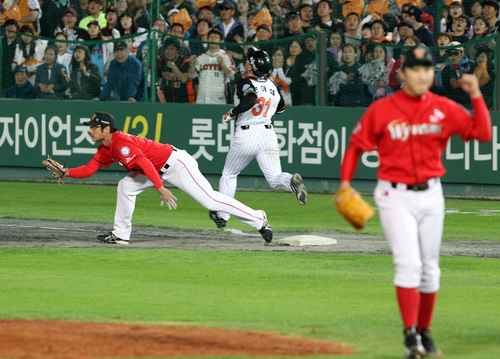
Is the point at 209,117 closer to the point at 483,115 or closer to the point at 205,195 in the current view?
the point at 205,195

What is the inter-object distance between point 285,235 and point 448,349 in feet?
20.1

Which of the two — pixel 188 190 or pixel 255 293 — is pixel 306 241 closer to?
pixel 188 190

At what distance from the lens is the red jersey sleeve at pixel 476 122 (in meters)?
5.30

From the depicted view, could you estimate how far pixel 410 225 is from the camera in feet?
17.4

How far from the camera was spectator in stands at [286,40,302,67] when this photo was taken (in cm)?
1623

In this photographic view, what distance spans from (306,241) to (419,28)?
7.42m

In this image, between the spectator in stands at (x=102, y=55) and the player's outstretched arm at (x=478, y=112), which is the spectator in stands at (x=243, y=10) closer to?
the spectator in stands at (x=102, y=55)

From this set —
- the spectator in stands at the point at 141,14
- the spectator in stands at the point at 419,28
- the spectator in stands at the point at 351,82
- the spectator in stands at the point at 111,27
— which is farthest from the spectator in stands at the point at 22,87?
the spectator in stands at the point at 419,28

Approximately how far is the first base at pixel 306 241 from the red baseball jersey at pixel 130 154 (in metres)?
1.94

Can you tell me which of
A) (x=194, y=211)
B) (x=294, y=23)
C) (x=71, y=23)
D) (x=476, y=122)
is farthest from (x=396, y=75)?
(x=476, y=122)

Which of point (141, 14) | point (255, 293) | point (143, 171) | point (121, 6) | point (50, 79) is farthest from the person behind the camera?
point (121, 6)

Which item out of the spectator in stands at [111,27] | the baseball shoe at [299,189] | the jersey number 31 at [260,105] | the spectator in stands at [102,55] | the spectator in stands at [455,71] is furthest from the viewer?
the spectator in stands at [111,27]

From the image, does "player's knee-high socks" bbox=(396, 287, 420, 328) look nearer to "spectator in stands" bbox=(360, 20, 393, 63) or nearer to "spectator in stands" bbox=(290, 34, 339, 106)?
"spectator in stands" bbox=(290, 34, 339, 106)

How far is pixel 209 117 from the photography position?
17.2m
